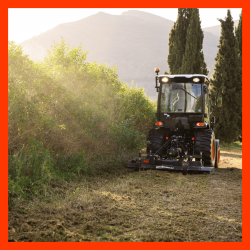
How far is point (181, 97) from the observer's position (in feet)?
29.7

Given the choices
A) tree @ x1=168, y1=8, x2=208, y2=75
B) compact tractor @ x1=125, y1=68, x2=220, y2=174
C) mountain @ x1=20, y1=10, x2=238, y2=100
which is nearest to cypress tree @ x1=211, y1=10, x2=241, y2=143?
tree @ x1=168, y1=8, x2=208, y2=75

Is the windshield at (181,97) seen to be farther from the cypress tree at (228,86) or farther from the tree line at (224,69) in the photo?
the cypress tree at (228,86)

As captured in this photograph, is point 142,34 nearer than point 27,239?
No

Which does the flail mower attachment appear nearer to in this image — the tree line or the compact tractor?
the compact tractor

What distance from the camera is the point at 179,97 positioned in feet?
29.8

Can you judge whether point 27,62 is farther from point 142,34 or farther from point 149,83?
point 142,34

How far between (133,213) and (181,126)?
4581 mm

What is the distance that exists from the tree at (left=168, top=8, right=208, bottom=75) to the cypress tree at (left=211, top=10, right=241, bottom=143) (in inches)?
59.4

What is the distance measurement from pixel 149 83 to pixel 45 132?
389 feet

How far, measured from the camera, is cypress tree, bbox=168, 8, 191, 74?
2148 centimetres

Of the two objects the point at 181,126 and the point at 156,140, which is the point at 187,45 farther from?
the point at 156,140

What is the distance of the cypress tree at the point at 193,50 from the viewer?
811 inches

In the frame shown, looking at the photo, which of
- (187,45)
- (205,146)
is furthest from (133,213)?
(187,45)

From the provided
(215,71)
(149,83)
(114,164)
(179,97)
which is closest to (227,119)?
(215,71)
